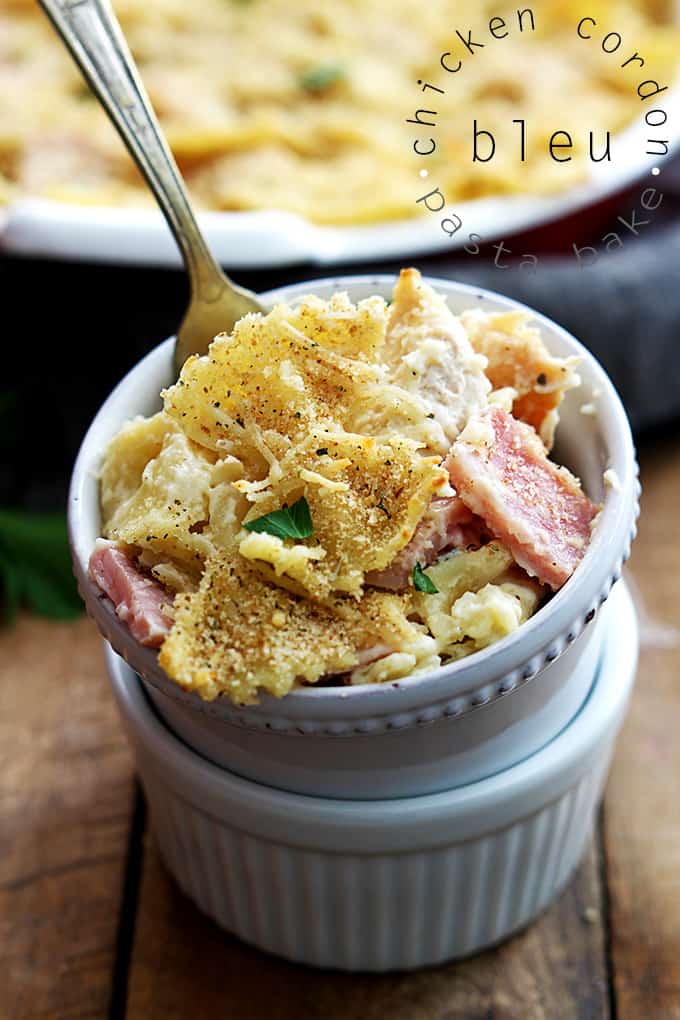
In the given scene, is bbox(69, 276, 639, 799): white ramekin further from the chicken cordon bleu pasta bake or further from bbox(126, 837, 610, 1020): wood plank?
bbox(126, 837, 610, 1020): wood plank

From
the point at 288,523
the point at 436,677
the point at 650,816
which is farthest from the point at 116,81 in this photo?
the point at 650,816

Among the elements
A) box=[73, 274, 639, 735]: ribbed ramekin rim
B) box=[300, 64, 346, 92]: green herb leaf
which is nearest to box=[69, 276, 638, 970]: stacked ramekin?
box=[73, 274, 639, 735]: ribbed ramekin rim

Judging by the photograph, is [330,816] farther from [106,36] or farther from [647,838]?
[106,36]

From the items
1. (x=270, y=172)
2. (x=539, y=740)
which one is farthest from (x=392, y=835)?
(x=270, y=172)

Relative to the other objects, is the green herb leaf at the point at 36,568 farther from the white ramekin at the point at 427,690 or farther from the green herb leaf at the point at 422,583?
the green herb leaf at the point at 422,583

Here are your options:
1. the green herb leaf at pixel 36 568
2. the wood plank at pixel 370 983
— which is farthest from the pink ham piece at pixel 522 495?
the green herb leaf at pixel 36 568

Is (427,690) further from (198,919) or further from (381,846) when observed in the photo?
(198,919)
